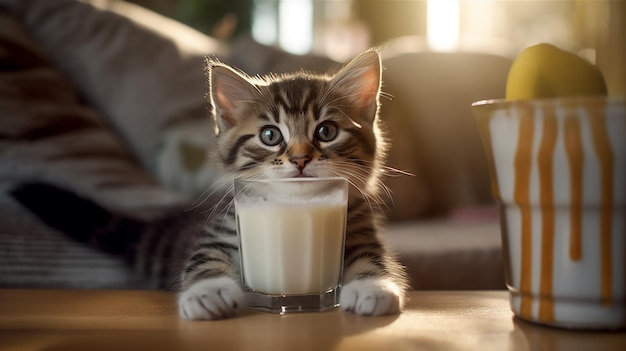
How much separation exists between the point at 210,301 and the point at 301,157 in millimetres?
248

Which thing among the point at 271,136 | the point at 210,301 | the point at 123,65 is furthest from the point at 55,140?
the point at 210,301

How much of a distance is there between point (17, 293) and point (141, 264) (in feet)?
1.46

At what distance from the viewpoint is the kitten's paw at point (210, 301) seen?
802mm

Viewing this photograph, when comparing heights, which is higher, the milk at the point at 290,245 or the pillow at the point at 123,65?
the pillow at the point at 123,65

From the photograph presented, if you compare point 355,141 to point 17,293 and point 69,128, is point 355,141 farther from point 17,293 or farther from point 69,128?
point 69,128

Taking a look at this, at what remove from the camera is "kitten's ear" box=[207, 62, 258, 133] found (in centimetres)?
104

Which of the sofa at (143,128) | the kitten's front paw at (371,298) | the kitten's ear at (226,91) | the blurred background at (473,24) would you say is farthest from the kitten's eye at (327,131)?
the blurred background at (473,24)

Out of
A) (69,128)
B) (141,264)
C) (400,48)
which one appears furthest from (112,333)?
(400,48)

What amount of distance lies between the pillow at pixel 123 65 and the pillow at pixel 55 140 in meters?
0.07

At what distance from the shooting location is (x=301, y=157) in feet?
3.07

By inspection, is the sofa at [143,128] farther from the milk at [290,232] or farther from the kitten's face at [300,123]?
the milk at [290,232]

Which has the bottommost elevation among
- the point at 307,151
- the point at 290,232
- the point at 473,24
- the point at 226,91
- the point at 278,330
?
the point at 278,330

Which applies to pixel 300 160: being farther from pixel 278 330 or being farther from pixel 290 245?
pixel 278 330

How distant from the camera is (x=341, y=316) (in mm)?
807
